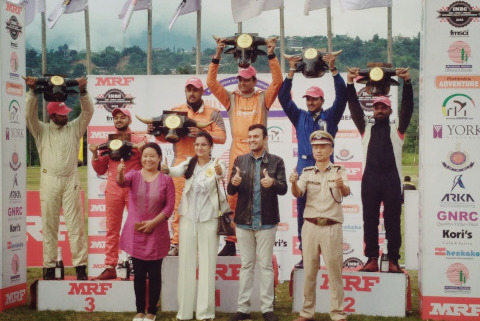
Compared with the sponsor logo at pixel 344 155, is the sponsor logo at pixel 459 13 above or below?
above

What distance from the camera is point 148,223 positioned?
609 cm

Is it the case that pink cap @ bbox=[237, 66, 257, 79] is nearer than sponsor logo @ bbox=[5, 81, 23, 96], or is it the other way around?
pink cap @ bbox=[237, 66, 257, 79]

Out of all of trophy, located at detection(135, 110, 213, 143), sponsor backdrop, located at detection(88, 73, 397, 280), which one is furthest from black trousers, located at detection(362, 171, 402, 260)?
sponsor backdrop, located at detection(88, 73, 397, 280)

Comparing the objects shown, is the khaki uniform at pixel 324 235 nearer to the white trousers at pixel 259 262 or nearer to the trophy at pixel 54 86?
the white trousers at pixel 259 262

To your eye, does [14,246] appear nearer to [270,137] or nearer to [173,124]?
[173,124]

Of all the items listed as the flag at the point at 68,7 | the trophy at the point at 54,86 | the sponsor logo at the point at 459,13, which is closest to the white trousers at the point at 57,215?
the trophy at the point at 54,86

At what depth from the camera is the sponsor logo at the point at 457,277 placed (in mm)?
6352

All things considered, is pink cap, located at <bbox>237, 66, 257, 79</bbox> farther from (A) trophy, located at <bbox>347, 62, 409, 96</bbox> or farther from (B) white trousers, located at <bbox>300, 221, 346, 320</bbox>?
(B) white trousers, located at <bbox>300, 221, 346, 320</bbox>

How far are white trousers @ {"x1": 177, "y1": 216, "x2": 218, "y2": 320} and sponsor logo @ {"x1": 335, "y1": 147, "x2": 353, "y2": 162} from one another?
126 inches

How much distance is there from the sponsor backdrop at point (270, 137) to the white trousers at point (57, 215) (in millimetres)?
2051

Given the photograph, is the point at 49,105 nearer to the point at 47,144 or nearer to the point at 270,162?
the point at 47,144

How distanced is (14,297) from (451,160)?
4.50m

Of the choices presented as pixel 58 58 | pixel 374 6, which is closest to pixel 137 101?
pixel 374 6

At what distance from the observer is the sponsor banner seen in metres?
6.86
